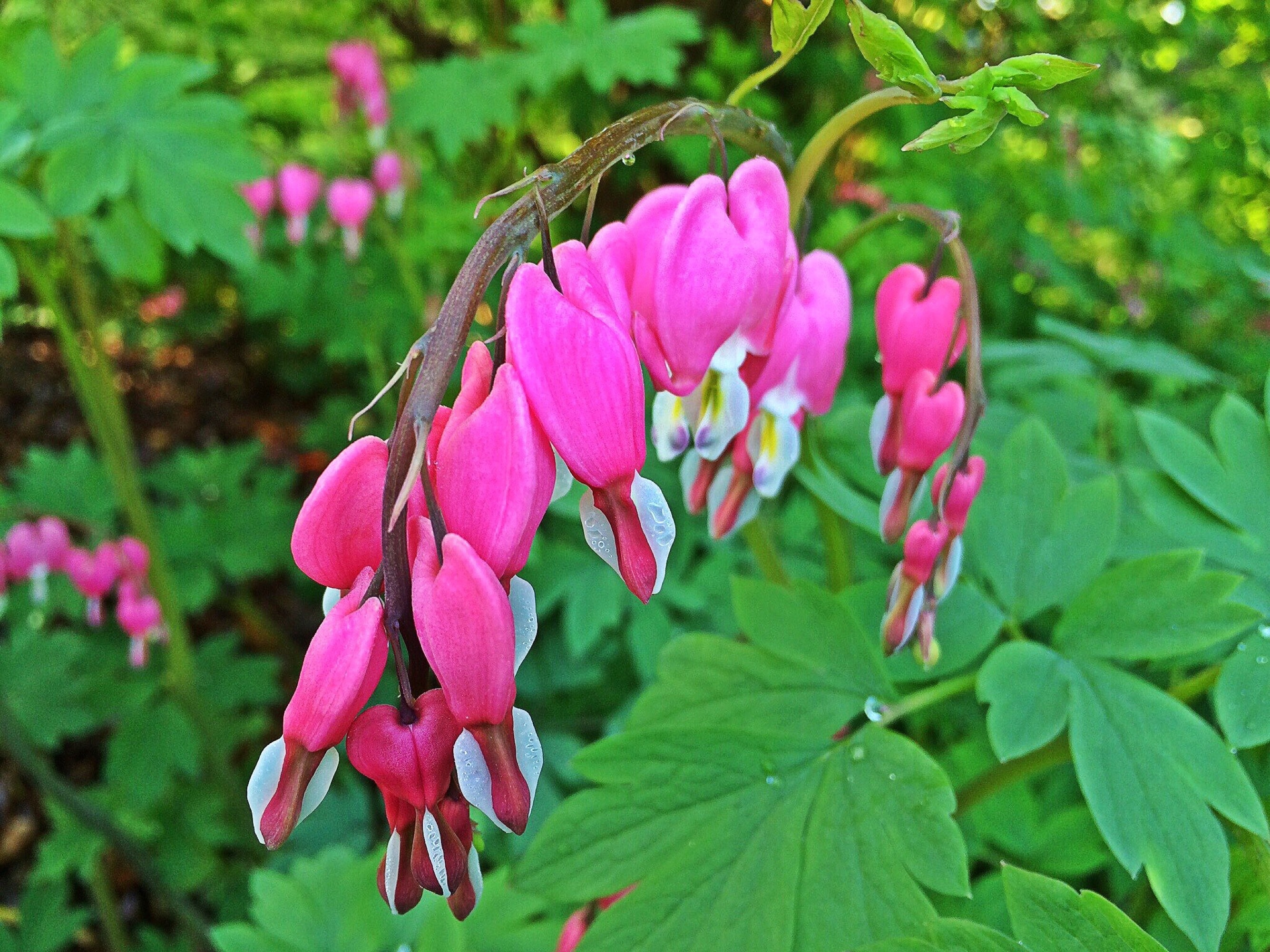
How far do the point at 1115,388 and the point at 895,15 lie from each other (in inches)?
40.2

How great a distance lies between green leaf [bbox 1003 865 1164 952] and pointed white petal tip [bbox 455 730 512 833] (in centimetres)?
41

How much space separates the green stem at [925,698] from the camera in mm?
882

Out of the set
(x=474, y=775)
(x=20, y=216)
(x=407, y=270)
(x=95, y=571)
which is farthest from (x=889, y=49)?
(x=407, y=270)

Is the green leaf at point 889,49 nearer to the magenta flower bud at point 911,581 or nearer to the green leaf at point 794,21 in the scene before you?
the green leaf at point 794,21

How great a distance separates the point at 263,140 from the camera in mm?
3650

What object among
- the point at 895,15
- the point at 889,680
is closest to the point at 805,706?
the point at 889,680

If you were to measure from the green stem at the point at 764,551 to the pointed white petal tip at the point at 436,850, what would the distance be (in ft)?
1.90

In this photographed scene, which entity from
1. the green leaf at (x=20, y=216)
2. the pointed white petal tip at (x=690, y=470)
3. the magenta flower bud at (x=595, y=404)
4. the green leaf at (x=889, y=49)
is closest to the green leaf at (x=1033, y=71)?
the green leaf at (x=889, y=49)

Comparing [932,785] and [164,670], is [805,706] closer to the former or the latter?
[932,785]

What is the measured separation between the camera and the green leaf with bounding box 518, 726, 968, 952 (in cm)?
74

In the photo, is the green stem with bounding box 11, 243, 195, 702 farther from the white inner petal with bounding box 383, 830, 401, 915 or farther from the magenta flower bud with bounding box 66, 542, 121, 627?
the white inner petal with bounding box 383, 830, 401, 915

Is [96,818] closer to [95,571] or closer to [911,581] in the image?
[95,571]

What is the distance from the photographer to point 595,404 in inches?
20.3

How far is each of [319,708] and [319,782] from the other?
6cm
